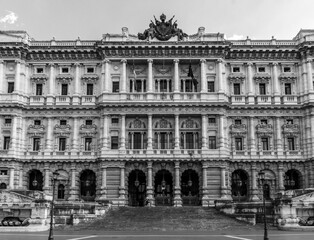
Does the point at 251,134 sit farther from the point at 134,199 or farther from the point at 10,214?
the point at 10,214

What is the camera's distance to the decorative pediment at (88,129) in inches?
2464

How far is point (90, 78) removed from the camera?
64312 millimetres

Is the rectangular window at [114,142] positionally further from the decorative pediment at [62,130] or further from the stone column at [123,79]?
the stone column at [123,79]

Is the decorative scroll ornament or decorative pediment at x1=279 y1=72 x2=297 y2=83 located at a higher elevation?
the decorative scroll ornament

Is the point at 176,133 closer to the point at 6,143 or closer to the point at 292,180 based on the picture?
the point at 292,180

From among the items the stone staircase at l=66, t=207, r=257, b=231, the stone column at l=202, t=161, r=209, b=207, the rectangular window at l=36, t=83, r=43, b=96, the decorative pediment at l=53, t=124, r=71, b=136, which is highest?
the rectangular window at l=36, t=83, r=43, b=96

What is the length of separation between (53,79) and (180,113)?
1920 centimetres

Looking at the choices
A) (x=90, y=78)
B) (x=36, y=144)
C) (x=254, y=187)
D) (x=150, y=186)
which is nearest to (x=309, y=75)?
(x=254, y=187)

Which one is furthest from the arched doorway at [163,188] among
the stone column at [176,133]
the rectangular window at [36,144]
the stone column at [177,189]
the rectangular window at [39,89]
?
the rectangular window at [39,89]

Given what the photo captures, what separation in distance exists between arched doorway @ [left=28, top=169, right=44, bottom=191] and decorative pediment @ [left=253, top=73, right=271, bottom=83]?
33.6 m

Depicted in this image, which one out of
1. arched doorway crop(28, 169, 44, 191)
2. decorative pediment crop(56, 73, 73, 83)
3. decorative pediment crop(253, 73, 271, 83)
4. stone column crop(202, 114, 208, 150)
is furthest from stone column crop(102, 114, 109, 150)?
decorative pediment crop(253, 73, 271, 83)

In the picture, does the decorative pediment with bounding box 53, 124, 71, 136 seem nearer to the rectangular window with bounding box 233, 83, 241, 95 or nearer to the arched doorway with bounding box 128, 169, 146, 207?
the arched doorway with bounding box 128, 169, 146, 207

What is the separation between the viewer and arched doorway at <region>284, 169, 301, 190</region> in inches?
2433

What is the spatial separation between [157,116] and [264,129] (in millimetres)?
15207
